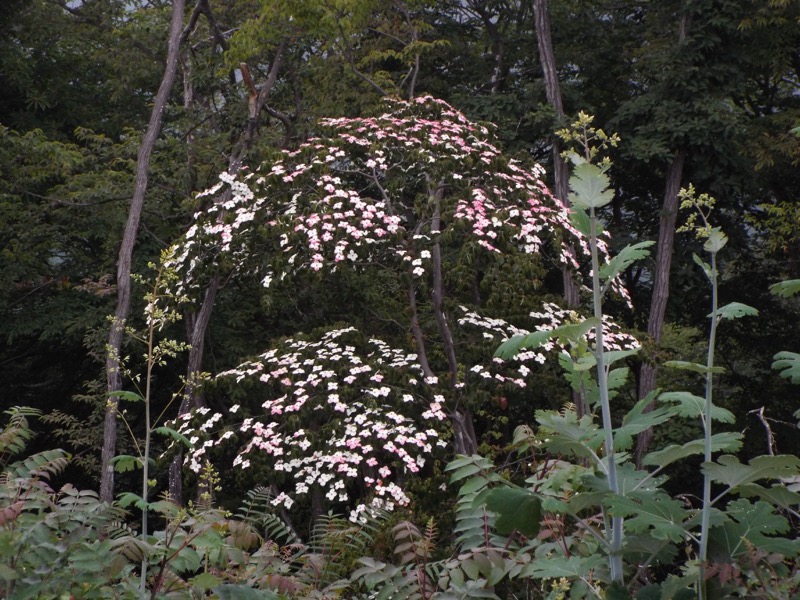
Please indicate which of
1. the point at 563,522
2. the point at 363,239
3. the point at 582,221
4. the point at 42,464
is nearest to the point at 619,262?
the point at 582,221

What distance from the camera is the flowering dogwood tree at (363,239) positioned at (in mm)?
6664

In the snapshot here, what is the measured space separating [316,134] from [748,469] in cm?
897

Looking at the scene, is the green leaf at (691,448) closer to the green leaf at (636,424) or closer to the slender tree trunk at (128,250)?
the green leaf at (636,424)

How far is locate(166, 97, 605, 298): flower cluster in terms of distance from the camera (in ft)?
22.9

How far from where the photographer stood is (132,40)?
11789 millimetres

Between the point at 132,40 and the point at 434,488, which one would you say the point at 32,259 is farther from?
the point at 434,488

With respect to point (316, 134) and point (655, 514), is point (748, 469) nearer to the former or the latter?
point (655, 514)

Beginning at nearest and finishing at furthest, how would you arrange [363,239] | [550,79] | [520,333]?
1. [363,239]
2. [520,333]
3. [550,79]

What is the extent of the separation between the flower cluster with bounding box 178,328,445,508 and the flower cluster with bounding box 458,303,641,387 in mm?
632

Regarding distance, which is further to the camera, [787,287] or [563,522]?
[563,522]

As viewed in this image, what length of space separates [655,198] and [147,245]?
7.62 m

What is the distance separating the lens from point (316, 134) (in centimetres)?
1014

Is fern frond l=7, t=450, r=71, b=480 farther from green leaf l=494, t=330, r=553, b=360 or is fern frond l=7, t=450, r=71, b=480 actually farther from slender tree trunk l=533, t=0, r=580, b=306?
slender tree trunk l=533, t=0, r=580, b=306

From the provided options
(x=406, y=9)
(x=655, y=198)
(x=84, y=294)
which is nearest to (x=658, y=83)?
(x=655, y=198)
